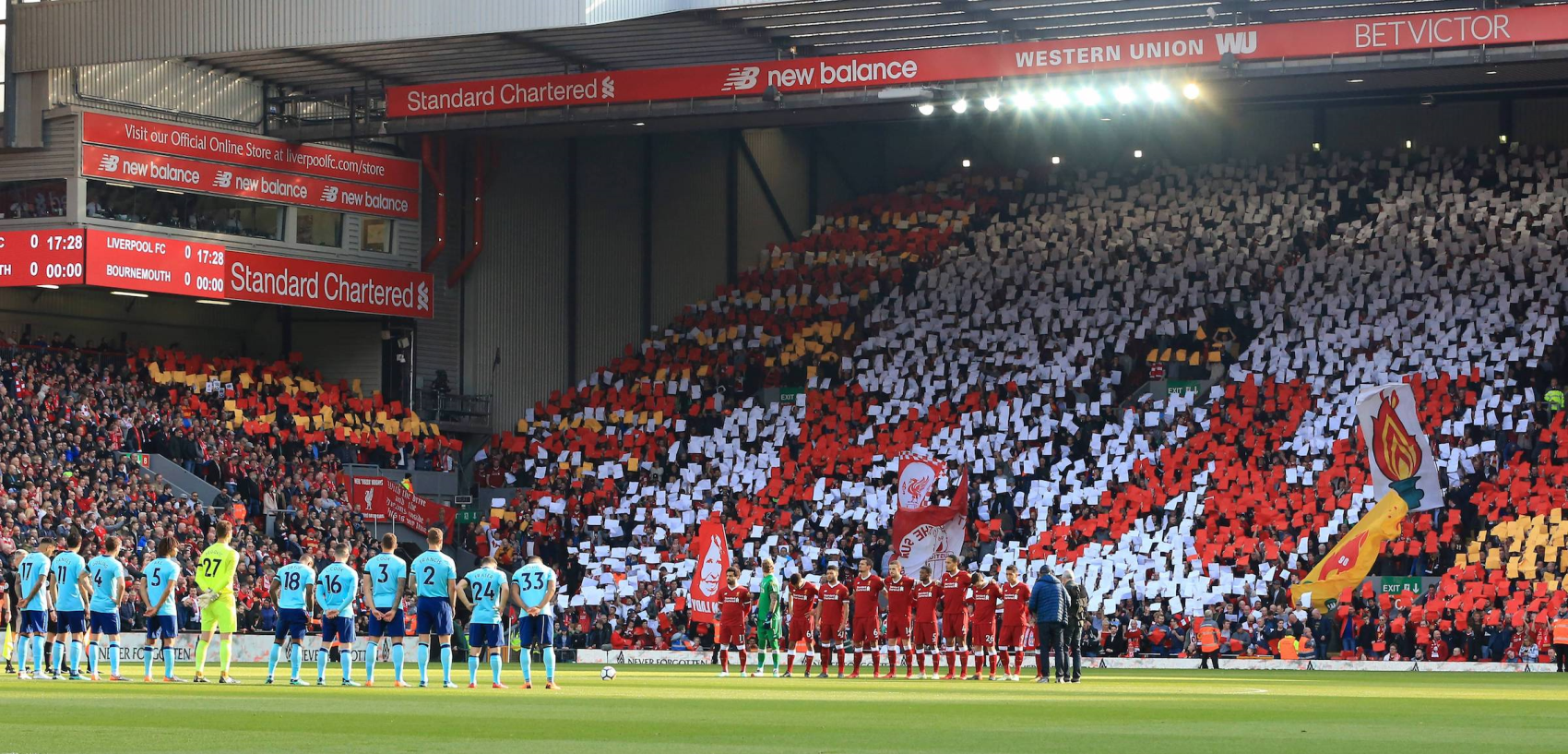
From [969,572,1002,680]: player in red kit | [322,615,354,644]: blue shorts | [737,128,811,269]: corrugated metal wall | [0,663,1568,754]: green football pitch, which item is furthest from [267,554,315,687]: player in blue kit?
[737,128,811,269]: corrugated metal wall

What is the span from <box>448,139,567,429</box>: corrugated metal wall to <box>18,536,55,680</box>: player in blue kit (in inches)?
1011

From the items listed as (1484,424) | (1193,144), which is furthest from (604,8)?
(1193,144)

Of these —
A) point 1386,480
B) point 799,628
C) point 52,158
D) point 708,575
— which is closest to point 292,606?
point 799,628

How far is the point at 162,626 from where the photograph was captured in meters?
24.2

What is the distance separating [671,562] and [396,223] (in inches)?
402

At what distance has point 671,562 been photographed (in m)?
43.8

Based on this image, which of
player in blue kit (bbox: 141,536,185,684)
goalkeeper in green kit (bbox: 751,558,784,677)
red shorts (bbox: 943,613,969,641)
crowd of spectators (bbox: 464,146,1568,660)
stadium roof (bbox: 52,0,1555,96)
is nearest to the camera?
player in blue kit (bbox: 141,536,185,684)

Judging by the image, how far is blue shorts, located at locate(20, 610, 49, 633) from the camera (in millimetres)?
24484

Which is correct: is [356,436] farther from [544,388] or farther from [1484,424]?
[1484,424]

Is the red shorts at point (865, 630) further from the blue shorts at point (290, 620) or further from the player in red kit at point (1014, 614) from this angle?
the blue shorts at point (290, 620)

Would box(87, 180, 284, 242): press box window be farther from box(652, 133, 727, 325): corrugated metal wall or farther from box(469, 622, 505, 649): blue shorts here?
box(469, 622, 505, 649): blue shorts

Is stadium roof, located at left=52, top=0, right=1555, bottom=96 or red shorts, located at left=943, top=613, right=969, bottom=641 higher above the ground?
stadium roof, located at left=52, top=0, right=1555, bottom=96

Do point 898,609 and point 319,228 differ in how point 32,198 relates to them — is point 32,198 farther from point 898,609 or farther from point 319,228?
point 898,609

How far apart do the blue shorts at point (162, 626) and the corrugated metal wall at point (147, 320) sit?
21.7m
